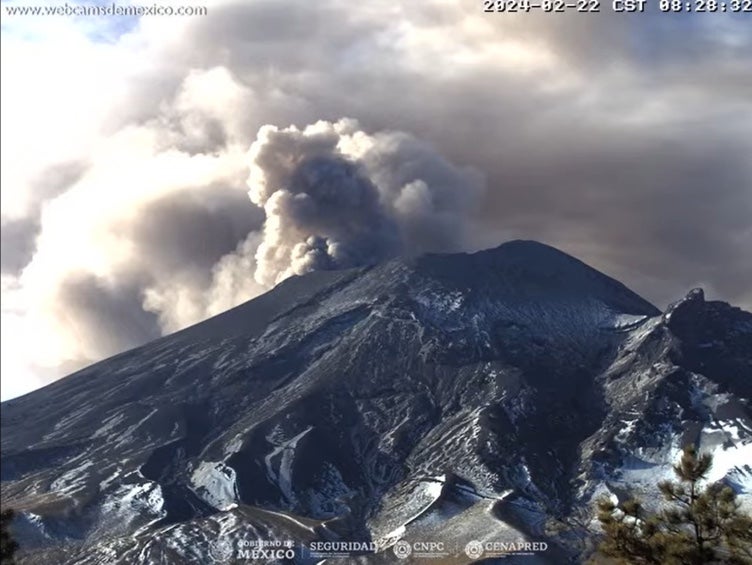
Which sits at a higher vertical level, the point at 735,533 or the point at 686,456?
the point at 686,456

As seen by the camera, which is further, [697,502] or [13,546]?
[13,546]

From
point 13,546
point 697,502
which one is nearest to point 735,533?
point 697,502

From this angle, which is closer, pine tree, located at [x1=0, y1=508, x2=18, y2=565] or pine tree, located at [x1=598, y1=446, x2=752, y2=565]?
pine tree, located at [x1=598, y1=446, x2=752, y2=565]

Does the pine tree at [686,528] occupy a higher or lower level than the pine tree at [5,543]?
lower

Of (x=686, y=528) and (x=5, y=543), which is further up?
(x=5, y=543)

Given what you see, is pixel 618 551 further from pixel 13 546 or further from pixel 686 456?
pixel 13 546

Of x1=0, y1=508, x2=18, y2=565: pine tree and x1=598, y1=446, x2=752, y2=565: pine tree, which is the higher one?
x1=0, y1=508, x2=18, y2=565: pine tree

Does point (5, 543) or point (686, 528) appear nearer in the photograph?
point (686, 528)

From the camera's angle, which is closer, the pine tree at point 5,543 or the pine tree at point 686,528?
the pine tree at point 686,528
